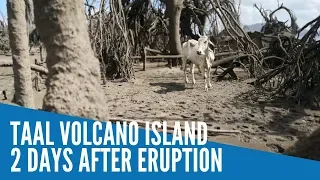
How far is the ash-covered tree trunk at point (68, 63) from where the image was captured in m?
2.82

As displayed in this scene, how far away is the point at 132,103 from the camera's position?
335 inches

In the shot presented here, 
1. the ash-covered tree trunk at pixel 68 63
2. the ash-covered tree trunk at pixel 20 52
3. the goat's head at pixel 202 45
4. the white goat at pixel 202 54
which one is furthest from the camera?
the white goat at pixel 202 54

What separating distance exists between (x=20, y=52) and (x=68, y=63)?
7.00ft

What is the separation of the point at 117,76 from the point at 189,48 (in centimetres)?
274

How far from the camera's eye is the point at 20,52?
15.6 feet

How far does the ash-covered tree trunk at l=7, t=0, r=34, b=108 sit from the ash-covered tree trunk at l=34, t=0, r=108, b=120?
1.93 metres

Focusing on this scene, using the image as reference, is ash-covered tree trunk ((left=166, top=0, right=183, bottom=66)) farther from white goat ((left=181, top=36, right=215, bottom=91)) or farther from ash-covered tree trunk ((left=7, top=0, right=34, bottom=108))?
ash-covered tree trunk ((left=7, top=0, right=34, bottom=108))

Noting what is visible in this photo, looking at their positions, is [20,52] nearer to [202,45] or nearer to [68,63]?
[68,63]

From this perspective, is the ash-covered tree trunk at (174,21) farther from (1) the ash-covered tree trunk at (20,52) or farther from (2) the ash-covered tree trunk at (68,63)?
(2) the ash-covered tree trunk at (68,63)

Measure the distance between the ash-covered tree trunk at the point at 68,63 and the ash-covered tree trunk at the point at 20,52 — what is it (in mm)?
1933

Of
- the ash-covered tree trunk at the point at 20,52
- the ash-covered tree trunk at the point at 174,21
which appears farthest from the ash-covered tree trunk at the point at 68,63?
the ash-covered tree trunk at the point at 174,21

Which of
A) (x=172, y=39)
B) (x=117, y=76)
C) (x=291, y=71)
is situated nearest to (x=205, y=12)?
(x=172, y=39)

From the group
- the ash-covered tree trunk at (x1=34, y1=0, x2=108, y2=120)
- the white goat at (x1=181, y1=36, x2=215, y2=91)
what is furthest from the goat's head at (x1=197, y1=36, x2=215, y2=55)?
the ash-covered tree trunk at (x1=34, y1=0, x2=108, y2=120)

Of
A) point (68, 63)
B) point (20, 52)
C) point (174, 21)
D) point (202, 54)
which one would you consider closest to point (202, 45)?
point (202, 54)
